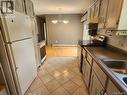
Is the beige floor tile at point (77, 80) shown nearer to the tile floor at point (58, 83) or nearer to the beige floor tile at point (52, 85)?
the tile floor at point (58, 83)

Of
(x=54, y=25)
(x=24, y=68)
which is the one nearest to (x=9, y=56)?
(x=24, y=68)

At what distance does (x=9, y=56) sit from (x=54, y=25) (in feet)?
17.2

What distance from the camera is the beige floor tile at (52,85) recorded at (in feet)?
6.71

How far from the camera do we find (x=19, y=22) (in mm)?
1654

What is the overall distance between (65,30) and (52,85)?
4831mm

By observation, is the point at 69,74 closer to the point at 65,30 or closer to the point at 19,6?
the point at 19,6

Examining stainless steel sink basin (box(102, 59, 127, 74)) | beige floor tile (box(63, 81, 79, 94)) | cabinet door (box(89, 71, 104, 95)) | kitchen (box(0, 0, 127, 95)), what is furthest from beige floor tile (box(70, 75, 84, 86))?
stainless steel sink basin (box(102, 59, 127, 74))

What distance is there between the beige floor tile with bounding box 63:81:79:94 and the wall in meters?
4.54

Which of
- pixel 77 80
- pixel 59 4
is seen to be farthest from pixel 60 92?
pixel 59 4

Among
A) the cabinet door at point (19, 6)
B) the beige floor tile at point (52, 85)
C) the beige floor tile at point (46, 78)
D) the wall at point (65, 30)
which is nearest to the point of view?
the cabinet door at point (19, 6)

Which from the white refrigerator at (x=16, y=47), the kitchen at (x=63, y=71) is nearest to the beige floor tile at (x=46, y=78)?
the kitchen at (x=63, y=71)

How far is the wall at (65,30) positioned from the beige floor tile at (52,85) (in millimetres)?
4468

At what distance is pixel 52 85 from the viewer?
218cm

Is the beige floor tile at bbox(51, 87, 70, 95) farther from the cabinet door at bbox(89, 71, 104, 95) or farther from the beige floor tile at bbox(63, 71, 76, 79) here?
the cabinet door at bbox(89, 71, 104, 95)
